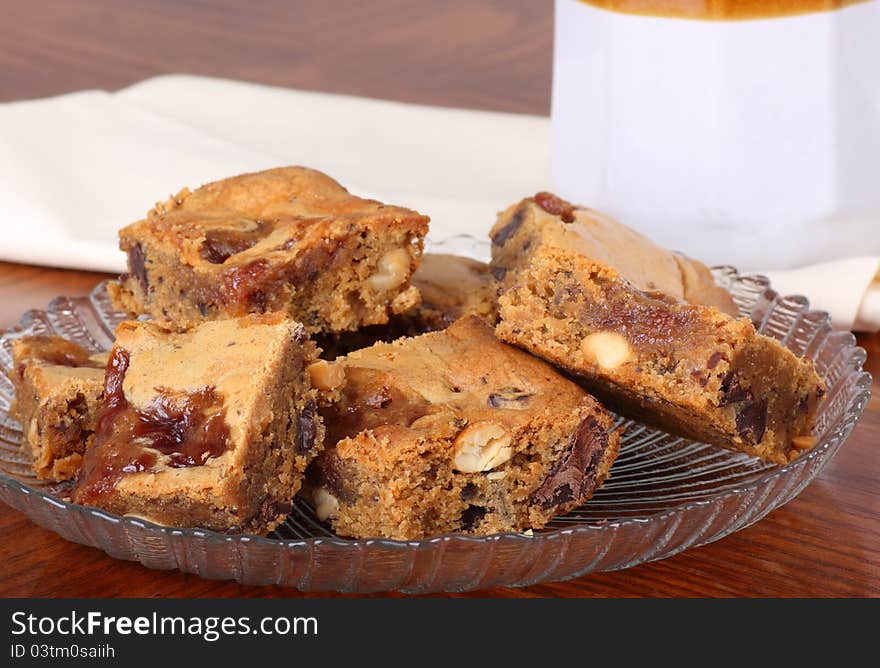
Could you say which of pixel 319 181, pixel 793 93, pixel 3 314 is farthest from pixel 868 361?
pixel 3 314

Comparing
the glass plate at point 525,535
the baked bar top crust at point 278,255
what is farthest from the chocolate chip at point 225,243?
the glass plate at point 525,535

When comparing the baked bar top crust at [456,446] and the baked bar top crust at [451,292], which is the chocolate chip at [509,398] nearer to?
the baked bar top crust at [456,446]

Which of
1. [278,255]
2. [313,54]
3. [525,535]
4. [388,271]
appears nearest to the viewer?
[525,535]

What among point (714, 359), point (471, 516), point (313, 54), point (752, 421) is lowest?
point (471, 516)

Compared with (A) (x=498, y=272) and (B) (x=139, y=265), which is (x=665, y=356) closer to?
(A) (x=498, y=272)

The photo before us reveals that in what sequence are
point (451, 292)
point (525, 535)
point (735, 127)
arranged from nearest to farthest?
1. point (525, 535)
2. point (451, 292)
3. point (735, 127)

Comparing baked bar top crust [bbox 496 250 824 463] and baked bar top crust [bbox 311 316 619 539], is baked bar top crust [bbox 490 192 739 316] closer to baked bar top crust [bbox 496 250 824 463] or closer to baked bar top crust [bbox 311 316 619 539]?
baked bar top crust [bbox 496 250 824 463]

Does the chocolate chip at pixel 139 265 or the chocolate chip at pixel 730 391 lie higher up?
the chocolate chip at pixel 139 265

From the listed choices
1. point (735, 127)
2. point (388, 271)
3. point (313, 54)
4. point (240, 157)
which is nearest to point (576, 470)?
point (388, 271)
